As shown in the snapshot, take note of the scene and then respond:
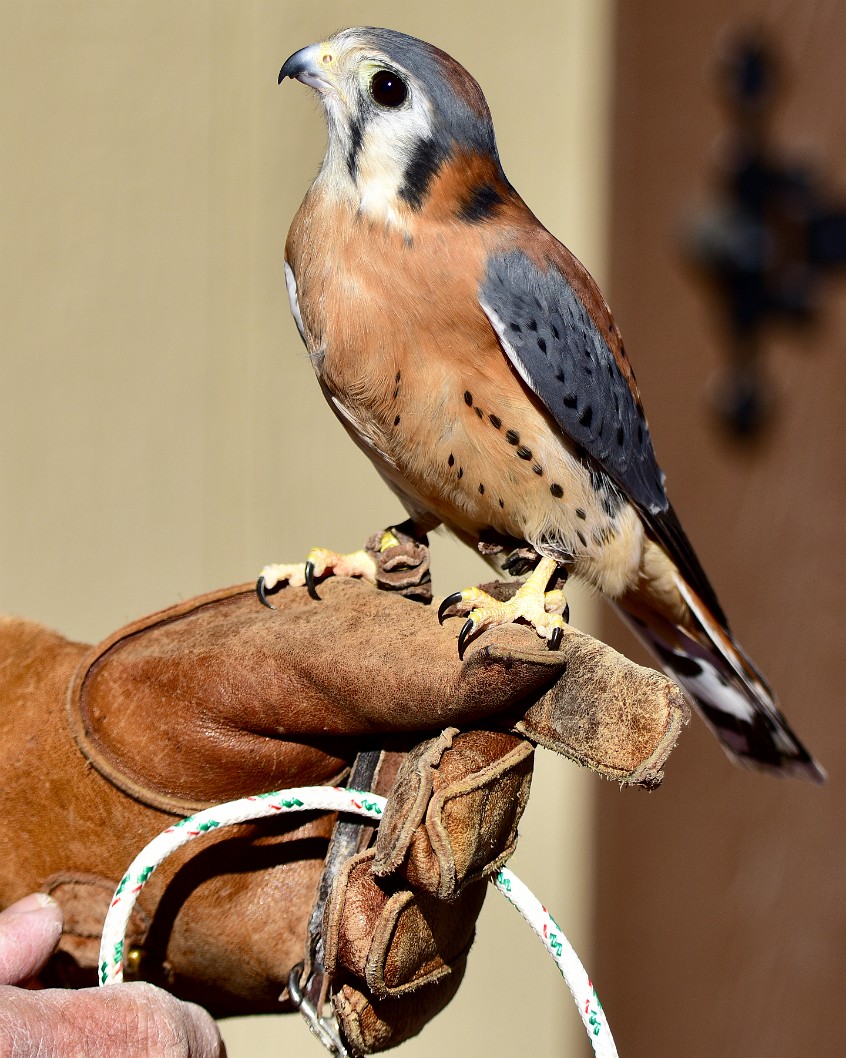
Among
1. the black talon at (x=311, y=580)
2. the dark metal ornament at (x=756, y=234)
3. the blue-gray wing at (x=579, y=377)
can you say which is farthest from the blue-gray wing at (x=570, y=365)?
the dark metal ornament at (x=756, y=234)

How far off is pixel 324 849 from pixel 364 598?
0.34 meters

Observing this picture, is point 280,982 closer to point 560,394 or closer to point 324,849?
point 324,849

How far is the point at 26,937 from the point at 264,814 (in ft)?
1.06

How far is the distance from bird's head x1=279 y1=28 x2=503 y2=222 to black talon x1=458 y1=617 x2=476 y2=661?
24.9 inches

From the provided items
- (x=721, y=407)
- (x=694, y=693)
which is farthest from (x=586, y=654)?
(x=721, y=407)

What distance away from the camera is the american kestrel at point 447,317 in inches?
58.9

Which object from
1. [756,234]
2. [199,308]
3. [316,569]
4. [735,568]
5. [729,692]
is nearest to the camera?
[316,569]

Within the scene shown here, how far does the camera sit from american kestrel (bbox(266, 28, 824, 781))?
1.50 m

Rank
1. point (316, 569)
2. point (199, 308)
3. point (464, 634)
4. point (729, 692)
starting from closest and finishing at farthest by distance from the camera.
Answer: point (464, 634)
point (316, 569)
point (729, 692)
point (199, 308)

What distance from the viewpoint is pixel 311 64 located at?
1507 mm

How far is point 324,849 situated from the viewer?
1.42 meters

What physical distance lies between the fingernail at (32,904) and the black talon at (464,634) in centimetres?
59

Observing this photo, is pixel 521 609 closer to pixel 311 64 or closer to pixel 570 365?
pixel 570 365

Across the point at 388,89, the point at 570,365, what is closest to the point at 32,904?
the point at 570,365
